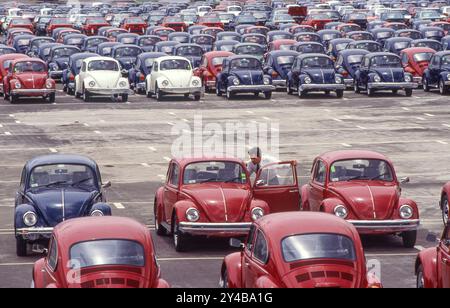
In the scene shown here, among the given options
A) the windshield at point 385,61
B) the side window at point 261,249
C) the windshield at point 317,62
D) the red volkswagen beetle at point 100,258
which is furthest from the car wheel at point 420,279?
the windshield at point 385,61

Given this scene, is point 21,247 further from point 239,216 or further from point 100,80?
point 100,80

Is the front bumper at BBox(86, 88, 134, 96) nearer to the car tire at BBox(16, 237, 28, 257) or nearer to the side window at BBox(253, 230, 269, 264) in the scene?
the car tire at BBox(16, 237, 28, 257)

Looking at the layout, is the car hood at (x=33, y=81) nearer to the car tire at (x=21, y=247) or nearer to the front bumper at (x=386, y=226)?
the car tire at (x=21, y=247)

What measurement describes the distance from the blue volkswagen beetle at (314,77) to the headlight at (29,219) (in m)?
26.8

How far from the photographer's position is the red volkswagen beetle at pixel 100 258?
15.5 metres

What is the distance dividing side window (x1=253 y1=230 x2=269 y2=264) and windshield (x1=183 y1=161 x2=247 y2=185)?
19.5ft

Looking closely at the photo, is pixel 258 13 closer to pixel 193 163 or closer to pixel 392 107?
pixel 392 107

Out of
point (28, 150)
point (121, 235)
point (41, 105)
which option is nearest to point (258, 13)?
point (41, 105)

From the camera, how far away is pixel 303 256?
15844 mm

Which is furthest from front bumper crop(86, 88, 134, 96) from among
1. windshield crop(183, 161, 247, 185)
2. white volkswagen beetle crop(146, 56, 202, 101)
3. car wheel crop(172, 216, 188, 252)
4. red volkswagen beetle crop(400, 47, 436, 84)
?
car wheel crop(172, 216, 188, 252)

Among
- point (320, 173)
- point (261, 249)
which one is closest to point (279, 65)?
point (320, 173)

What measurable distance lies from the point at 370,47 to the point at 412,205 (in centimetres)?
3399

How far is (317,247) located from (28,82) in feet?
103

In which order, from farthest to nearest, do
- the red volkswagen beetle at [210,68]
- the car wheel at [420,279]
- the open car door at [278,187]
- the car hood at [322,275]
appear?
the red volkswagen beetle at [210,68], the open car door at [278,187], the car wheel at [420,279], the car hood at [322,275]
